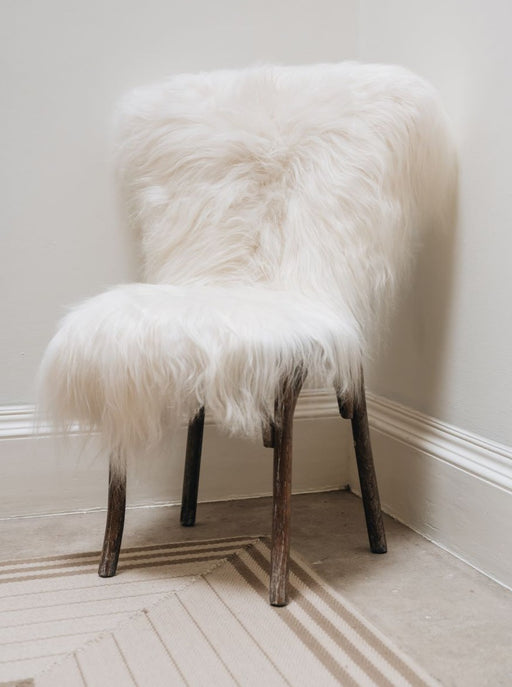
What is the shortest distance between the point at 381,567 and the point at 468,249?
608 mm

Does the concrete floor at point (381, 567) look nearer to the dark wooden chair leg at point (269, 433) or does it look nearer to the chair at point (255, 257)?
the chair at point (255, 257)

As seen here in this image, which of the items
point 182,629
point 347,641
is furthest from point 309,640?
point 182,629

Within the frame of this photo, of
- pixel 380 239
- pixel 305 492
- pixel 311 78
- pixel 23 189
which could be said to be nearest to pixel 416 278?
pixel 380 239

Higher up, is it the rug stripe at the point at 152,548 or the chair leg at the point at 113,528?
the chair leg at the point at 113,528

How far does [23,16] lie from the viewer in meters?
1.56

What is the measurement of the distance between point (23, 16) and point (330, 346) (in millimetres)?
1004

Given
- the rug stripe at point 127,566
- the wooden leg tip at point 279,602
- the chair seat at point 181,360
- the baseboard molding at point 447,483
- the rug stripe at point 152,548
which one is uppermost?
the chair seat at point 181,360

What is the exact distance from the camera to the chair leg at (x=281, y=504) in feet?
3.85

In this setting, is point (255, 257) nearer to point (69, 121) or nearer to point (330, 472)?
point (69, 121)

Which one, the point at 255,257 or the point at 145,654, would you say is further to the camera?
the point at 255,257

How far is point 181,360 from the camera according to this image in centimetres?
110

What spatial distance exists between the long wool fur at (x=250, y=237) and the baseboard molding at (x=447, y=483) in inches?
10.8

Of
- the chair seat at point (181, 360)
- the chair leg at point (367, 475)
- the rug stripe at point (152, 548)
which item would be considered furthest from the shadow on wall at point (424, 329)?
the rug stripe at point (152, 548)

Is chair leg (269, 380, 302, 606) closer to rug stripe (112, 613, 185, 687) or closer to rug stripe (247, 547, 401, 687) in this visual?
rug stripe (247, 547, 401, 687)
